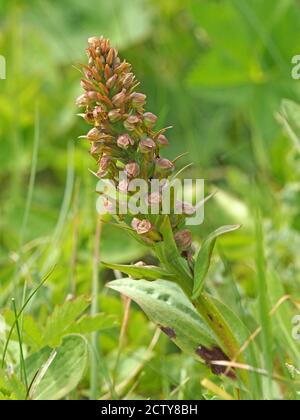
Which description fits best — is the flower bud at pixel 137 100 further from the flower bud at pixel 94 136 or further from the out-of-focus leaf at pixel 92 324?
the out-of-focus leaf at pixel 92 324

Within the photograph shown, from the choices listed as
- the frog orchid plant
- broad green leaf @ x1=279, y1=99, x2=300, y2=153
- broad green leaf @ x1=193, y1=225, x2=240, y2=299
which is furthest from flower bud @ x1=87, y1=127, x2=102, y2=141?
broad green leaf @ x1=279, y1=99, x2=300, y2=153

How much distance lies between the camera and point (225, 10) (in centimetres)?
273

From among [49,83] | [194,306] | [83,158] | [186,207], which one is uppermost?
[49,83]

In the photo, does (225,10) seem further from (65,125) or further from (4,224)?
(4,224)

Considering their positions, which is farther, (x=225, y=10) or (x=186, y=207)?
(x=225, y=10)

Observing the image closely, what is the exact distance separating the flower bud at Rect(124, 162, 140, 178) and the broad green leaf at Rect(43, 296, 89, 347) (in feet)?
0.92

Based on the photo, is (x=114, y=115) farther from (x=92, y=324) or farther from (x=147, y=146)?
(x=92, y=324)

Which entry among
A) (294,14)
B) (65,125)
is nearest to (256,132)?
(294,14)

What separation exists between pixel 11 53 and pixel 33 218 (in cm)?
81

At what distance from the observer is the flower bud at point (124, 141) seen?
4.00 ft

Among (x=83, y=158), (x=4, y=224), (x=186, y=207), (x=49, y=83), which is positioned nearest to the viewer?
(x=186, y=207)

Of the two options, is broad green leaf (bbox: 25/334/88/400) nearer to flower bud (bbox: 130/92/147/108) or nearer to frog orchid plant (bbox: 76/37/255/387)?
frog orchid plant (bbox: 76/37/255/387)

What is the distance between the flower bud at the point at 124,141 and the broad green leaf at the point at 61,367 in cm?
37
